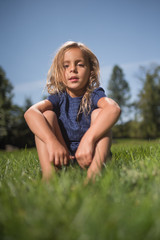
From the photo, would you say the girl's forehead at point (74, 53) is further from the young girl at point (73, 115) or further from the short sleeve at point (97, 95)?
the short sleeve at point (97, 95)

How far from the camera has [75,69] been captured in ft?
7.88

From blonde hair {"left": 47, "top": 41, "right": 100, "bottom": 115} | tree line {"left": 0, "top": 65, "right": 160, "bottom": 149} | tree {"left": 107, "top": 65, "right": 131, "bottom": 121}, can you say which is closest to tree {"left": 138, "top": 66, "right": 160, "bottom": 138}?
tree line {"left": 0, "top": 65, "right": 160, "bottom": 149}

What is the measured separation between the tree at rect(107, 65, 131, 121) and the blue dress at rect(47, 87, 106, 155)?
35.4m

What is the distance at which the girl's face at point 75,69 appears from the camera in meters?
2.39

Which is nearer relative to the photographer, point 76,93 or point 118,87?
point 76,93

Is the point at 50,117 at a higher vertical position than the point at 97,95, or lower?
lower

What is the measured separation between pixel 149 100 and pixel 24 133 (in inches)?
676

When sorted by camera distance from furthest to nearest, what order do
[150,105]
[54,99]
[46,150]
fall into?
[150,105]
[54,99]
[46,150]

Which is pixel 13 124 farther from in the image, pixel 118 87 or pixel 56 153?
pixel 118 87

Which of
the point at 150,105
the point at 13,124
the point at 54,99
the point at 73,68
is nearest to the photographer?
the point at 73,68

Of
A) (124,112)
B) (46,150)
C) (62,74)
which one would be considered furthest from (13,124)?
(124,112)

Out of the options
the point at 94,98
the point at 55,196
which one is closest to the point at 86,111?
the point at 94,98

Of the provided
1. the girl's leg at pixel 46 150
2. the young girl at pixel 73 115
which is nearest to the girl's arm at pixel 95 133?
the young girl at pixel 73 115

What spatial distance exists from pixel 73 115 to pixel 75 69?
535 millimetres
